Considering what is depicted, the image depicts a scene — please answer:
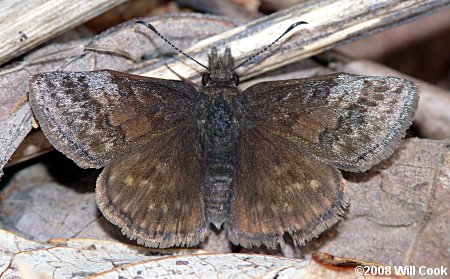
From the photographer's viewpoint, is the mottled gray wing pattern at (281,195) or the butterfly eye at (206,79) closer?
the mottled gray wing pattern at (281,195)

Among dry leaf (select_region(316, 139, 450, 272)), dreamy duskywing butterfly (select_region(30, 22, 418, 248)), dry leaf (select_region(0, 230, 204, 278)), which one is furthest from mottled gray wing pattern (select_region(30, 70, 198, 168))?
dry leaf (select_region(316, 139, 450, 272))

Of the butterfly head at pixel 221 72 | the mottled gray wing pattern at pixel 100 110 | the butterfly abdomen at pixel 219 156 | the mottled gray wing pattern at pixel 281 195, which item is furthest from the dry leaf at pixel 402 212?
the mottled gray wing pattern at pixel 100 110

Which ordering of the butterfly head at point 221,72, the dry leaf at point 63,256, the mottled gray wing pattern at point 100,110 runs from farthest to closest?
1. the butterfly head at point 221,72
2. the mottled gray wing pattern at point 100,110
3. the dry leaf at point 63,256

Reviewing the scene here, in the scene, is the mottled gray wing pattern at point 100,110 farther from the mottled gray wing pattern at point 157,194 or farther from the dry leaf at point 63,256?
the dry leaf at point 63,256

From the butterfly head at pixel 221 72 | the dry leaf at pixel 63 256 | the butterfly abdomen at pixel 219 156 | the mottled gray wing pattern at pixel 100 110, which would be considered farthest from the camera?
the butterfly head at pixel 221 72

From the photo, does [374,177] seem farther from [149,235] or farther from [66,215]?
[66,215]
